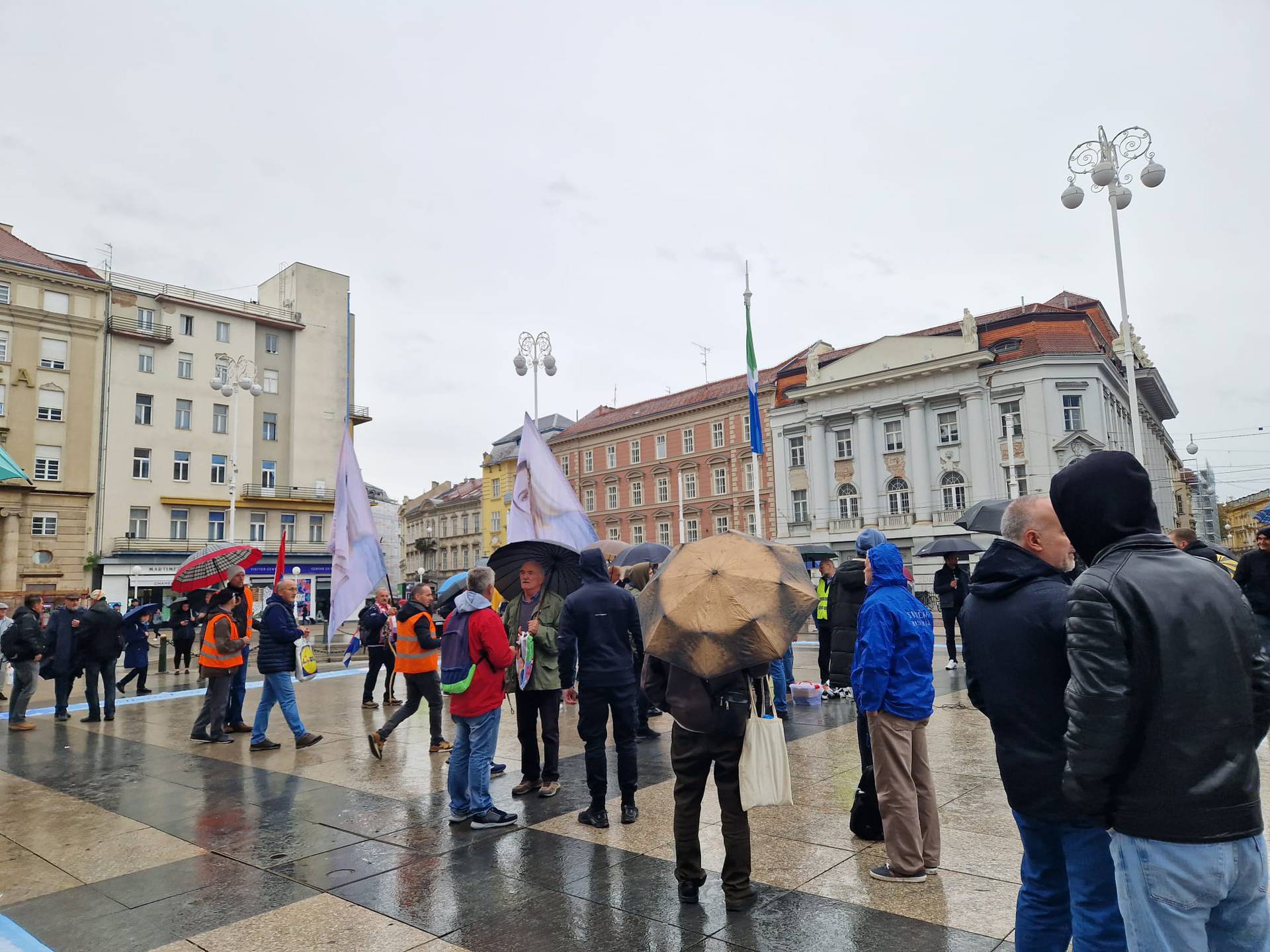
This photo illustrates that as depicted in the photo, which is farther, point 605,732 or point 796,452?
point 796,452

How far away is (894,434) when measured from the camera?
4956 cm

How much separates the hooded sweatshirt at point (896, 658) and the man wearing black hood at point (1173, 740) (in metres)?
2.31

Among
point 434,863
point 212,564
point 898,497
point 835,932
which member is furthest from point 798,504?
point 835,932

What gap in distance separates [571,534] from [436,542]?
233 ft

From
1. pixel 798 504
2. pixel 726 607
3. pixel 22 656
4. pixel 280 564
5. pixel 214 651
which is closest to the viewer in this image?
pixel 726 607

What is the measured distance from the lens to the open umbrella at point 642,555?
12.5 m

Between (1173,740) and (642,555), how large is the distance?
10.8 metres

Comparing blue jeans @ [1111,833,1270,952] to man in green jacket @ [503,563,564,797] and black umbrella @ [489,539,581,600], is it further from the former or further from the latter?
black umbrella @ [489,539,581,600]

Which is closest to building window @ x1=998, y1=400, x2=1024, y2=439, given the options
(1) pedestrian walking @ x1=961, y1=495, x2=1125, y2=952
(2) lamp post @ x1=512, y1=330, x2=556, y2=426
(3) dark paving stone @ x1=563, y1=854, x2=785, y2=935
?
(2) lamp post @ x1=512, y1=330, x2=556, y2=426

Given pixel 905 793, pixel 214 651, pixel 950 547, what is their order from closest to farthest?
pixel 905 793, pixel 214 651, pixel 950 547

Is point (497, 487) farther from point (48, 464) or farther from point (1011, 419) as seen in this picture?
point (1011, 419)

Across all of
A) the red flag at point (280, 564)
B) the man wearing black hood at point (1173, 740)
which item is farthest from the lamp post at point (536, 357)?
the man wearing black hood at point (1173, 740)

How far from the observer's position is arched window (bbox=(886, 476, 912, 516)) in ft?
159

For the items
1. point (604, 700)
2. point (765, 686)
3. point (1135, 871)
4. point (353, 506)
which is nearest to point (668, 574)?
point (765, 686)
